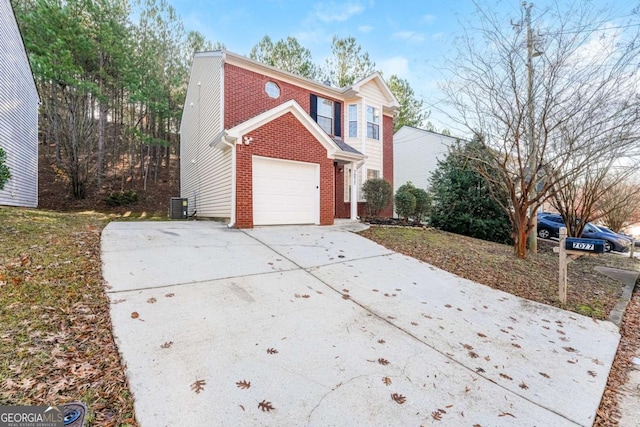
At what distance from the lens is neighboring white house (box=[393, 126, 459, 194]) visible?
1823 cm

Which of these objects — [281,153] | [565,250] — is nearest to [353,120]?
[281,153]

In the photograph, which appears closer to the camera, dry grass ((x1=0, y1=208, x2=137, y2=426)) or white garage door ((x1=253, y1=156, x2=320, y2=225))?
dry grass ((x1=0, y1=208, x2=137, y2=426))

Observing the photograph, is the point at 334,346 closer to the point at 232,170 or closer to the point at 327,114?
the point at 232,170

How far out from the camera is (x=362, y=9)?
34.1ft

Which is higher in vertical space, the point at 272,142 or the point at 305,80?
the point at 305,80

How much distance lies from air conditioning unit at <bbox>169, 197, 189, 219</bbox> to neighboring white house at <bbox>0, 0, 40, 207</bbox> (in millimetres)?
4845

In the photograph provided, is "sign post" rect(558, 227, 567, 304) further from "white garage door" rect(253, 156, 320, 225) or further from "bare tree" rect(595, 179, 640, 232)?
"bare tree" rect(595, 179, 640, 232)

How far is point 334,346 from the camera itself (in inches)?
114

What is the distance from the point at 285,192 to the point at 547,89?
6.78 meters

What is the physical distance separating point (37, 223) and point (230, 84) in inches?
258

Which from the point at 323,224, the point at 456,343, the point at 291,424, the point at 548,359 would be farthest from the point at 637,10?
the point at 291,424

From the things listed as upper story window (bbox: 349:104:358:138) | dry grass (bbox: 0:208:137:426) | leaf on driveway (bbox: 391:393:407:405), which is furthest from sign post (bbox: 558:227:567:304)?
upper story window (bbox: 349:104:358:138)

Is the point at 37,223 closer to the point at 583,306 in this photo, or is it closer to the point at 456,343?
the point at 456,343

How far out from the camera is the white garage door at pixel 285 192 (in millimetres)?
8445
